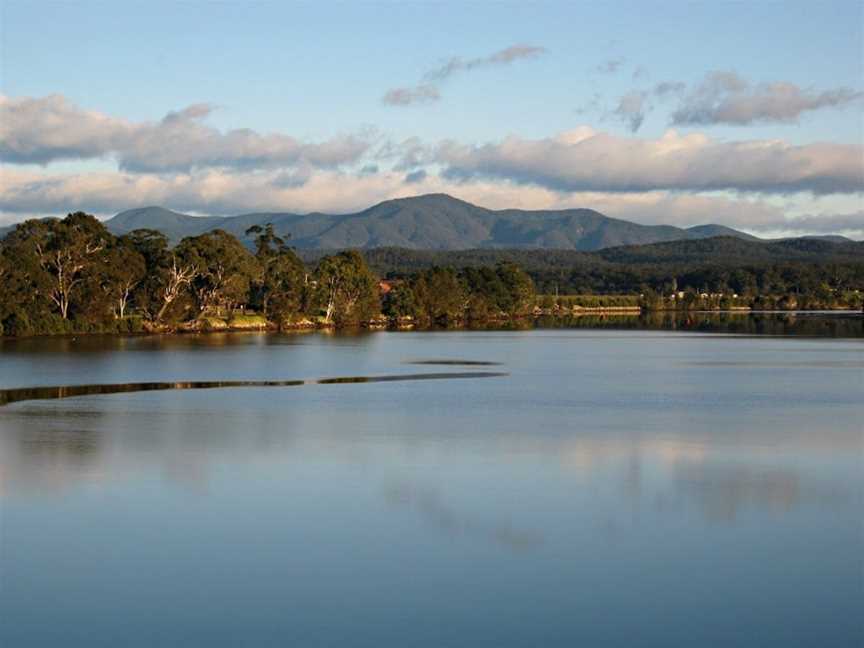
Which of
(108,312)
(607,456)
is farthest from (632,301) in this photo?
(607,456)

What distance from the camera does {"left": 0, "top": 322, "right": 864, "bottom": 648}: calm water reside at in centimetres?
1175

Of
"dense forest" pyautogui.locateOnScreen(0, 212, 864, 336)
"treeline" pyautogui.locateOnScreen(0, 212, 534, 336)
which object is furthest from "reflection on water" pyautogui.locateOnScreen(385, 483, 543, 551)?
"treeline" pyautogui.locateOnScreen(0, 212, 534, 336)

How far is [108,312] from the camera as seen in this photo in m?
77.2

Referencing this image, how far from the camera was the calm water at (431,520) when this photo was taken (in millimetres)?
11750

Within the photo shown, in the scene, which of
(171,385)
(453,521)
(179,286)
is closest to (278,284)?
(179,286)

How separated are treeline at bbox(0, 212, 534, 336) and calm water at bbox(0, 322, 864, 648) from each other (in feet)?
130

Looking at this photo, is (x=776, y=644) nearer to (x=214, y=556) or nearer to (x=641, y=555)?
(x=641, y=555)

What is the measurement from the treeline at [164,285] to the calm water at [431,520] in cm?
3965

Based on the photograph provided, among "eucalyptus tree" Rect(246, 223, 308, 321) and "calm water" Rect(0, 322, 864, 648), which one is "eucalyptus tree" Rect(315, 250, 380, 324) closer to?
"eucalyptus tree" Rect(246, 223, 308, 321)

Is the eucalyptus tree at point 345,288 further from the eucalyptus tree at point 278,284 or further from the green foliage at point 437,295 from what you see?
the green foliage at point 437,295

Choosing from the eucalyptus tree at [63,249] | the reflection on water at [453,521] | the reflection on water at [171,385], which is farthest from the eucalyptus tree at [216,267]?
the reflection on water at [453,521]

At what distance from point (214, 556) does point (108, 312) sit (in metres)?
66.0

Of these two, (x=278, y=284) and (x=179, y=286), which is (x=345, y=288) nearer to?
(x=278, y=284)

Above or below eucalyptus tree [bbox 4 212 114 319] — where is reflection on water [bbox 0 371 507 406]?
below
